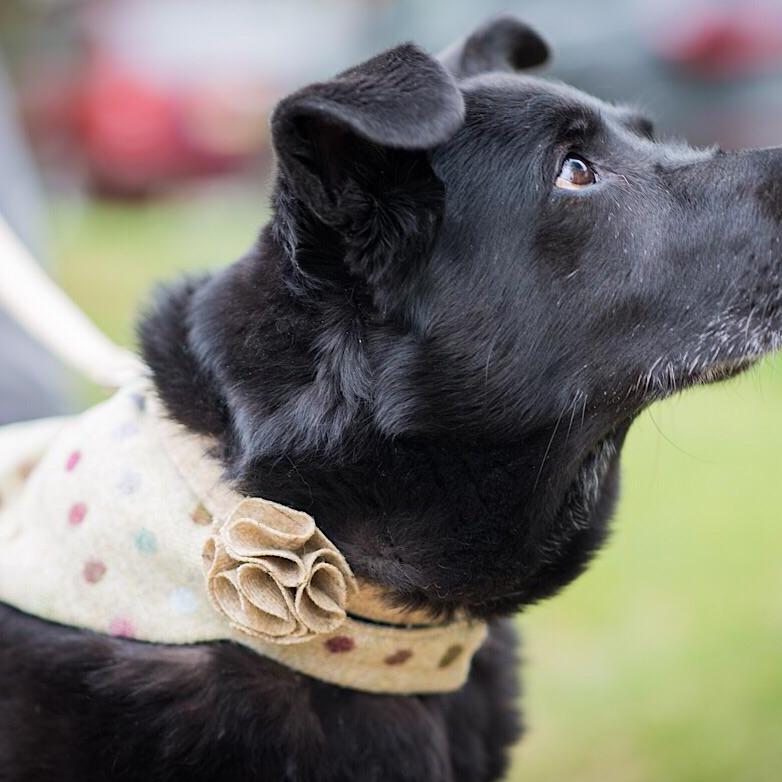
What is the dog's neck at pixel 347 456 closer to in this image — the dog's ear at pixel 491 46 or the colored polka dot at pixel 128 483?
the colored polka dot at pixel 128 483

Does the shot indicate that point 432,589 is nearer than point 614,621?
Yes

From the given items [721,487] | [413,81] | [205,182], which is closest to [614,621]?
[721,487]

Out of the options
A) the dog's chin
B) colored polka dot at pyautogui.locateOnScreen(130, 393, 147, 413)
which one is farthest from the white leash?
the dog's chin

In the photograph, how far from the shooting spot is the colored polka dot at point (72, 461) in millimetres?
2061

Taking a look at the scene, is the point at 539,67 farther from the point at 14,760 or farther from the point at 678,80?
the point at 678,80

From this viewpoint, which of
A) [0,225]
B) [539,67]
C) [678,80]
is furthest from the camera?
[678,80]

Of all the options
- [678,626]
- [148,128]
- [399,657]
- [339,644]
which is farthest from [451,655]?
[148,128]

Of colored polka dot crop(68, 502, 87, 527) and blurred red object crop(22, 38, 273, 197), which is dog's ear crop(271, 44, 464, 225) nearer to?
colored polka dot crop(68, 502, 87, 527)

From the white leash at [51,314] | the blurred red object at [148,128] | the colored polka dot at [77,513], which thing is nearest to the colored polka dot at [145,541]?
the colored polka dot at [77,513]

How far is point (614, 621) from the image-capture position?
12.3 ft

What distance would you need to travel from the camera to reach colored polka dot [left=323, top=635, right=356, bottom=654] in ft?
6.48

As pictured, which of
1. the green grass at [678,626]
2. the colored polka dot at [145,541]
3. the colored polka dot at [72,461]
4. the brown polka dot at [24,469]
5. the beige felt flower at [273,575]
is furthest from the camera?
the green grass at [678,626]

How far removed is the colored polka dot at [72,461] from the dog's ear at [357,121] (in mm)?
595

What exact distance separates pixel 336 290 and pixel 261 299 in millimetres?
133
